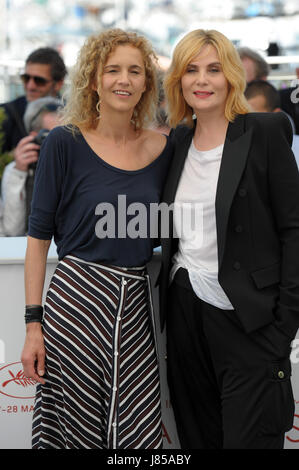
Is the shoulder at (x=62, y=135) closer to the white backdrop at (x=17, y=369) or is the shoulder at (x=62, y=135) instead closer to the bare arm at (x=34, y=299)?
the bare arm at (x=34, y=299)

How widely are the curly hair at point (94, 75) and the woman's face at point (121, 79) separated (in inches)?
0.8

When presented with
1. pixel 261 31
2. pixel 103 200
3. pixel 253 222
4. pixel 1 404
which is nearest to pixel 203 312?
pixel 253 222

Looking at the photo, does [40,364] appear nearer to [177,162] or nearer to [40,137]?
[177,162]

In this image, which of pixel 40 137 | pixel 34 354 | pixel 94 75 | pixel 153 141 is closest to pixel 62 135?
pixel 94 75

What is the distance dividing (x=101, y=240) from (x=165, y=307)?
323 mm

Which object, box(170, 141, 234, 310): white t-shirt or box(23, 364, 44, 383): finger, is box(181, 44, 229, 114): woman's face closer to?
box(170, 141, 234, 310): white t-shirt

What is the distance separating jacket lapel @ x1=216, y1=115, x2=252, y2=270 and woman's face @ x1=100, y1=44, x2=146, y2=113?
34 cm

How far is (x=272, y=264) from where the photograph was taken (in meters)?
1.85

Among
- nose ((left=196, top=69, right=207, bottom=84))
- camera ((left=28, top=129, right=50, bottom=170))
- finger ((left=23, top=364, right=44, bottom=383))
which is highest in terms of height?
camera ((left=28, top=129, right=50, bottom=170))

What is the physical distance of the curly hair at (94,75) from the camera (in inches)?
75.4

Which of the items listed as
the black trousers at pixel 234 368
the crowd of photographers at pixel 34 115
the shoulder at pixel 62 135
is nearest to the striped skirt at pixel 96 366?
the black trousers at pixel 234 368

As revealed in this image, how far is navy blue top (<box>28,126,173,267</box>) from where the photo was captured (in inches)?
74.4

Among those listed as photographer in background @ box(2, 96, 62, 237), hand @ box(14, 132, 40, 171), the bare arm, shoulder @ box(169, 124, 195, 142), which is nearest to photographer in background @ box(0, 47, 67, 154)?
photographer in background @ box(2, 96, 62, 237)

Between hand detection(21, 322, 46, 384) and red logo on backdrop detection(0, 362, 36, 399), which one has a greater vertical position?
hand detection(21, 322, 46, 384)
